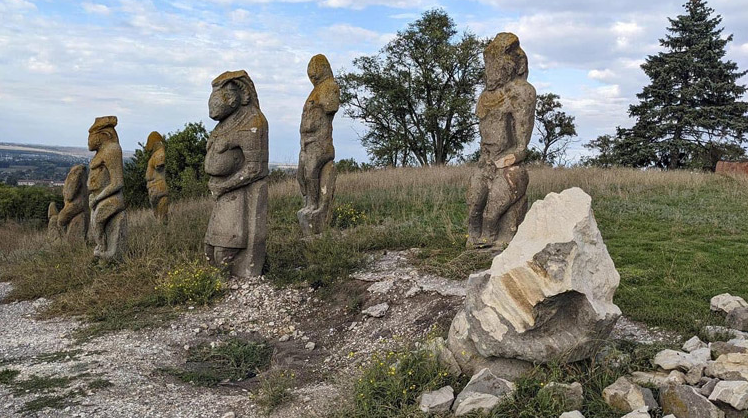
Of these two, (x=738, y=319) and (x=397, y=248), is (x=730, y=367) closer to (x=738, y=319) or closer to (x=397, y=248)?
(x=738, y=319)

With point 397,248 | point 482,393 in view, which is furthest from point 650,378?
point 397,248

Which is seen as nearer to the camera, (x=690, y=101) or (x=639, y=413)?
(x=639, y=413)

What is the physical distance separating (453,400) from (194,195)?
15.1 meters

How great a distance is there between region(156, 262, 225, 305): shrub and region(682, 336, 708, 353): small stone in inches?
217

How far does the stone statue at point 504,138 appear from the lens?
27.6 ft

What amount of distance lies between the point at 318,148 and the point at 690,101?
2326 centimetres

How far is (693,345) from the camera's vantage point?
494 centimetres

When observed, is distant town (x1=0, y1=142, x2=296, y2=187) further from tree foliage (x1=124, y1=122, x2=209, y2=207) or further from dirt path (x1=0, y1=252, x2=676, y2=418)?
dirt path (x1=0, y1=252, x2=676, y2=418)

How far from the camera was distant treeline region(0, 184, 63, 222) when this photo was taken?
1877cm

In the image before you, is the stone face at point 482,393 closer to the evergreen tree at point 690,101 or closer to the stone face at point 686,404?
the stone face at point 686,404

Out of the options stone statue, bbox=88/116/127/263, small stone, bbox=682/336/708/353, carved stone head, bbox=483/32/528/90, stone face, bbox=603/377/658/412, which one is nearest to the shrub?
stone statue, bbox=88/116/127/263

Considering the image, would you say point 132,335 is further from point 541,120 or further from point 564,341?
point 541,120

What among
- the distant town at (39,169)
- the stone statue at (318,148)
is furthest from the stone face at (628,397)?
the distant town at (39,169)

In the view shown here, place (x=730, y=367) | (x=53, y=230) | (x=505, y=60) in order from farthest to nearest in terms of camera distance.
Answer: (x=53, y=230) < (x=505, y=60) < (x=730, y=367)
